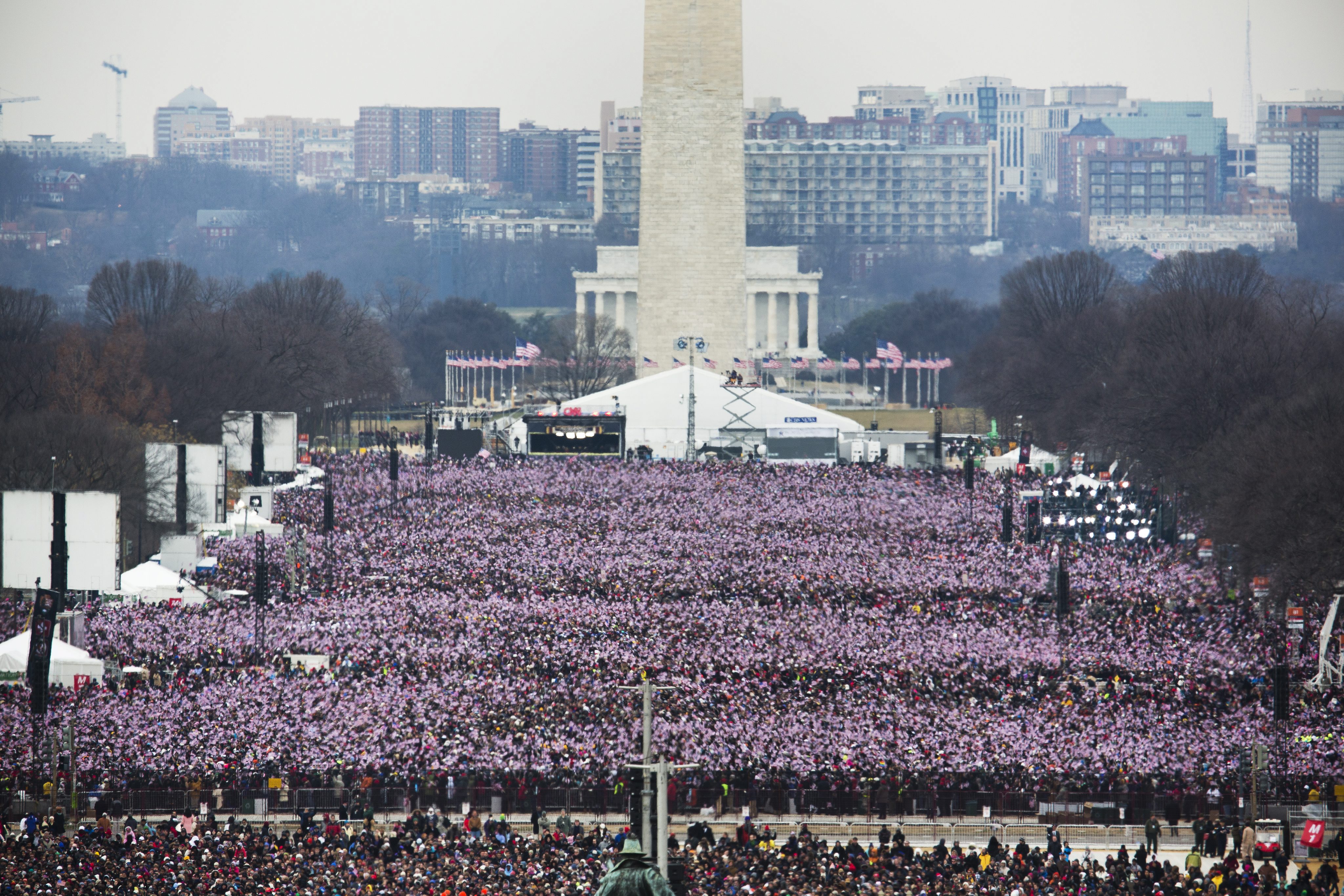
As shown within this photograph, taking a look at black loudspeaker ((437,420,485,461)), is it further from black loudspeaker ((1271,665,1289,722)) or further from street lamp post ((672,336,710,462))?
black loudspeaker ((1271,665,1289,722))

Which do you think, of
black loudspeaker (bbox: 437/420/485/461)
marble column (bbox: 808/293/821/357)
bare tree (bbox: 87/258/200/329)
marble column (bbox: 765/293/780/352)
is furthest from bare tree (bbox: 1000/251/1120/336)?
bare tree (bbox: 87/258/200/329)

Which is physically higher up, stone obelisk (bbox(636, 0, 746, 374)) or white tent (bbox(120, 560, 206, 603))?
stone obelisk (bbox(636, 0, 746, 374))

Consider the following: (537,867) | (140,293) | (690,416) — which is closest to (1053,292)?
(690,416)

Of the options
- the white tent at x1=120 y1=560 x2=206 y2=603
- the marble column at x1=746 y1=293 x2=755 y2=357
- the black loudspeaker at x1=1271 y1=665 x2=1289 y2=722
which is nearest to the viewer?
the black loudspeaker at x1=1271 y1=665 x2=1289 y2=722

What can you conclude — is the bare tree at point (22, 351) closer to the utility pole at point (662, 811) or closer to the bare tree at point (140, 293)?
the bare tree at point (140, 293)

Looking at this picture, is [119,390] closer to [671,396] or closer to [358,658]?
[671,396]

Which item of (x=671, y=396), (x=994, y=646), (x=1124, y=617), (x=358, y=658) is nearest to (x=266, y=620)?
(x=358, y=658)

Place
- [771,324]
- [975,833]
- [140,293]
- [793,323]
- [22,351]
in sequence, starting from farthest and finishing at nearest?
[793,323], [771,324], [140,293], [22,351], [975,833]

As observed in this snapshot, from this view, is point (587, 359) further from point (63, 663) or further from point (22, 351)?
point (63, 663)
